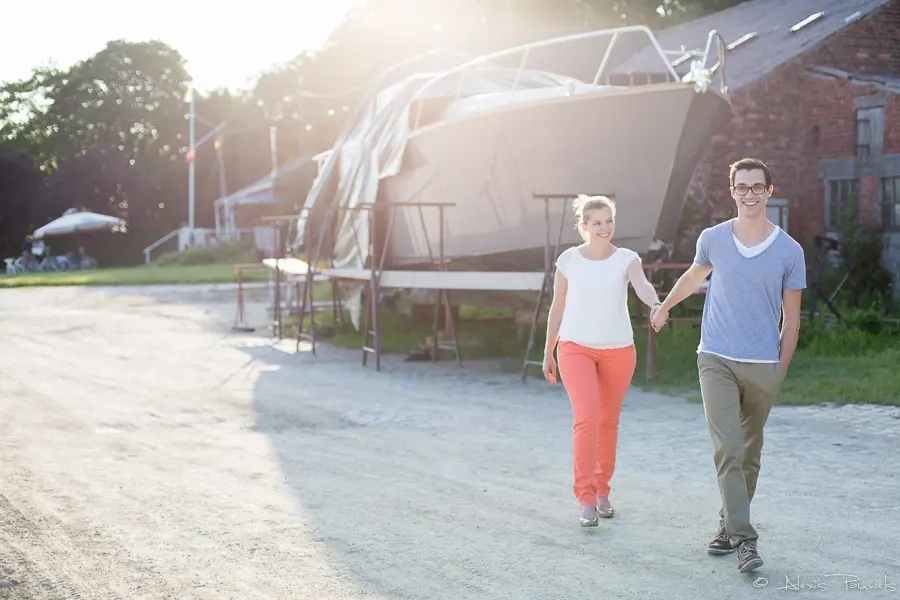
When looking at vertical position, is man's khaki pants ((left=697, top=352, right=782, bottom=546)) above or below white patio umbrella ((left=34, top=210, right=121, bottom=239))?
below

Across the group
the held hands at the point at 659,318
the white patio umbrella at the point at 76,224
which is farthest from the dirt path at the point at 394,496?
the white patio umbrella at the point at 76,224

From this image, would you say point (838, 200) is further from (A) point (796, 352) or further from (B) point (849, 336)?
(A) point (796, 352)

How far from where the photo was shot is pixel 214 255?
45.7 meters

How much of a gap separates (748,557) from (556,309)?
1.75m

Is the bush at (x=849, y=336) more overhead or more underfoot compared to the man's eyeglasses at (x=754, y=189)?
more underfoot

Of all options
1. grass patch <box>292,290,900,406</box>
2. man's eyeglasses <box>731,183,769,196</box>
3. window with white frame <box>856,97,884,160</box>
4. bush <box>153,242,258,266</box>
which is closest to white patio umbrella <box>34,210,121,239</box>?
bush <box>153,242,258,266</box>

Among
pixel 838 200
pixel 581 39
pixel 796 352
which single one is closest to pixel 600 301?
pixel 796 352

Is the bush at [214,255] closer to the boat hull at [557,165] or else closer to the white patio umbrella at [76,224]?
the white patio umbrella at [76,224]

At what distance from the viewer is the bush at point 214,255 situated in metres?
45.4

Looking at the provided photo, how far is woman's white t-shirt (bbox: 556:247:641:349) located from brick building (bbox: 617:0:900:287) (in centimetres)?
1337

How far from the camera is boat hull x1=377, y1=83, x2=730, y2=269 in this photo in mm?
12680

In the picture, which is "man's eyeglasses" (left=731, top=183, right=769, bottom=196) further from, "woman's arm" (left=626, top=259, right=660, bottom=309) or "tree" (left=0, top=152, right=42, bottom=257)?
"tree" (left=0, top=152, right=42, bottom=257)

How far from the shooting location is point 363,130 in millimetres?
17828

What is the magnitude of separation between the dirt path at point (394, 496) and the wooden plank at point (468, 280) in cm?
96
